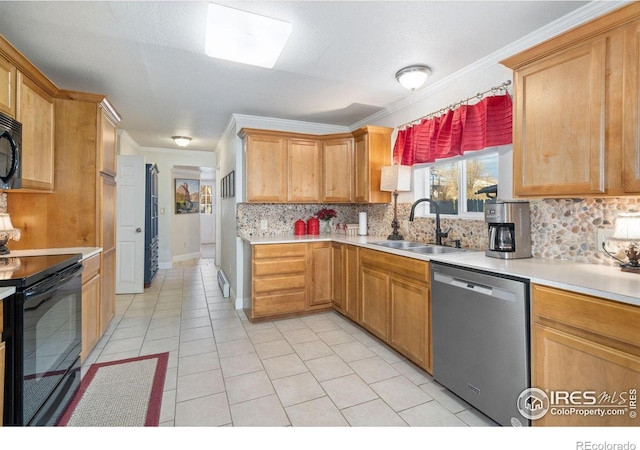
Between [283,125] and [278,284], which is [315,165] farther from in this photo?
[278,284]

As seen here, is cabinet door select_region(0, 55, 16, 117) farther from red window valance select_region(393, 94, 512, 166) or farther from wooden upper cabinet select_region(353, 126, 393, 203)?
red window valance select_region(393, 94, 512, 166)

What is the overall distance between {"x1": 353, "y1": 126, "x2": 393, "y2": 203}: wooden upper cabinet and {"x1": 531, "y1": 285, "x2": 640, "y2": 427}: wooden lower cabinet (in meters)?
2.30

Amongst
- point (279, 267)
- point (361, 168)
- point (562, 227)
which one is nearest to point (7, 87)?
point (279, 267)

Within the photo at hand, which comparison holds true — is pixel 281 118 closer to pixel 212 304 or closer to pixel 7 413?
pixel 212 304

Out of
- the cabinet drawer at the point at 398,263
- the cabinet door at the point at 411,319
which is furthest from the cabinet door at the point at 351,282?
the cabinet door at the point at 411,319

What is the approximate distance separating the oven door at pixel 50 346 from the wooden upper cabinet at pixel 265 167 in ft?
6.63

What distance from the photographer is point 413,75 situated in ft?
8.86

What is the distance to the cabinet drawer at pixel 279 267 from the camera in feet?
11.4

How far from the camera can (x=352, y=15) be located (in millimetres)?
2004

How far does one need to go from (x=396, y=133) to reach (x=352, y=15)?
6.11ft

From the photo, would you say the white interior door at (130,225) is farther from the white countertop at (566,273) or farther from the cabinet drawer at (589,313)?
the cabinet drawer at (589,313)

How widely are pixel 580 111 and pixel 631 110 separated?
Answer: 226mm

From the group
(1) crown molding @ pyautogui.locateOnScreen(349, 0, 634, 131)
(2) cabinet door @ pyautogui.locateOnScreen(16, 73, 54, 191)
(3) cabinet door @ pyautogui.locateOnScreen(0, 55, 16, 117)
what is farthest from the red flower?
(3) cabinet door @ pyautogui.locateOnScreen(0, 55, 16, 117)

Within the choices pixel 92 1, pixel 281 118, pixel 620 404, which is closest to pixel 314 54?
pixel 92 1
